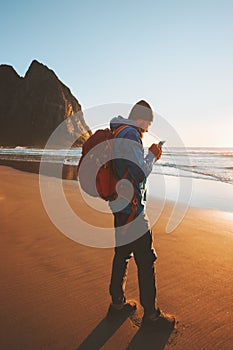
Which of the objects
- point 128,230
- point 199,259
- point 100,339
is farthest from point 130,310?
point 199,259

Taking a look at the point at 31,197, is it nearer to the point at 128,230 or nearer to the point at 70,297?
the point at 70,297

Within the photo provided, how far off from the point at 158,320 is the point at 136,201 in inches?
43.1

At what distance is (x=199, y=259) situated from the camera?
3.99 meters

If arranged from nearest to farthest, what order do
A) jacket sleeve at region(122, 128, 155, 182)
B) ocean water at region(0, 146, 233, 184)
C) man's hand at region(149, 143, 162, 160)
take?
1. jacket sleeve at region(122, 128, 155, 182)
2. man's hand at region(149, 143, 162, 160)
3. ocean water at region(0, 146, 233, 184)

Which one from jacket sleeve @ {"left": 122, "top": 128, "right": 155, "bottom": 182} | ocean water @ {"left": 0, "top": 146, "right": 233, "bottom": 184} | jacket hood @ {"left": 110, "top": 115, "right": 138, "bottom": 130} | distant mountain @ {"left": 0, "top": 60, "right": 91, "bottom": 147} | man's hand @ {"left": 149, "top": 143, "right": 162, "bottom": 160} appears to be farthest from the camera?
distant mountain @ {"left": 0, "top": 60, "right": 91, "bottom": 147}

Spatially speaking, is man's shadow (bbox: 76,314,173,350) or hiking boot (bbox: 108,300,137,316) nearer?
man's shadow (bbox: 76,314,173,350)

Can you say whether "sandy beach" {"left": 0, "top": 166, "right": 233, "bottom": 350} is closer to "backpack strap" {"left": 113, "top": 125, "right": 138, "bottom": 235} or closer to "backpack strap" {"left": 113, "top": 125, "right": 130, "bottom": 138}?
"backpack strap" {"left": 113, "top": 125, "right": 138, "bottom": 235}

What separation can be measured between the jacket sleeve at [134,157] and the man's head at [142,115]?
240mm

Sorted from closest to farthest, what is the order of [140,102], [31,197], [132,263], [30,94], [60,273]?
[140,102]
[60,273]
[132,263]
[31,197]
[30,94]

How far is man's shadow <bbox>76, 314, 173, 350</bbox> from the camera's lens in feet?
7.61

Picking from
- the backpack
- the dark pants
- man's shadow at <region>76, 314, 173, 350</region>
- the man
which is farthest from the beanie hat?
man's shadow at <region>76, 314, 173, 350</region>

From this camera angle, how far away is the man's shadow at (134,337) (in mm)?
2318

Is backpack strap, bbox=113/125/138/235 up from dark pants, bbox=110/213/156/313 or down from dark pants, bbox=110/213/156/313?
up

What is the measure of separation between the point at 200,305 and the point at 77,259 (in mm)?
1746
